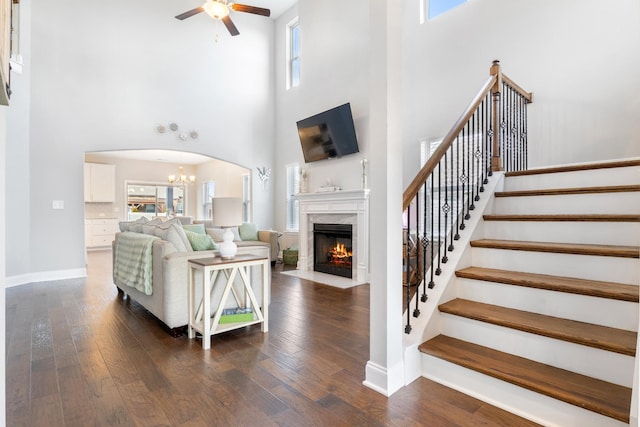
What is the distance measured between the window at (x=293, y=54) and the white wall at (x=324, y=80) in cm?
12

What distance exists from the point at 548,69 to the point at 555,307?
3131 millimetres

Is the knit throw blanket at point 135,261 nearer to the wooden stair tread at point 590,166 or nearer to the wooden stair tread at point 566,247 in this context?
the wooden stair tread at point 566,247

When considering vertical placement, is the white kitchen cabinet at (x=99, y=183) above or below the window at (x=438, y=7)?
below

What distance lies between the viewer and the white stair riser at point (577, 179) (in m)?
2.41

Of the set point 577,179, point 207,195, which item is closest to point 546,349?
point 577,179

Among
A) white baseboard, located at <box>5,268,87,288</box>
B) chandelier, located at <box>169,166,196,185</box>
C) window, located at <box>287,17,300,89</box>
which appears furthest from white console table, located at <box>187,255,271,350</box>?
chandelier, located at <box>169,166,196,185</box>

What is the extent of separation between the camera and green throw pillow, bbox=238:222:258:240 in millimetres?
6551

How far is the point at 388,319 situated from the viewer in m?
1.93

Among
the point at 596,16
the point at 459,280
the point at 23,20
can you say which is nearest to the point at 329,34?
the point at 596,16

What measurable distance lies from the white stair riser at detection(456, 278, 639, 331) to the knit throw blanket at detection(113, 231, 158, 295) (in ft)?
8.86

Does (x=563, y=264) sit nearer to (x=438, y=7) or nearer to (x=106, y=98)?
(x=438, y=7)

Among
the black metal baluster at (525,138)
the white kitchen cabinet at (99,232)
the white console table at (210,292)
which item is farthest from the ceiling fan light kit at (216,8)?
the white kitchen cabinet at (99,232)

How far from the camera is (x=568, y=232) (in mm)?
2309

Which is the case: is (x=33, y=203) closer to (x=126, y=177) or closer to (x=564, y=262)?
(x=126, y=177)
